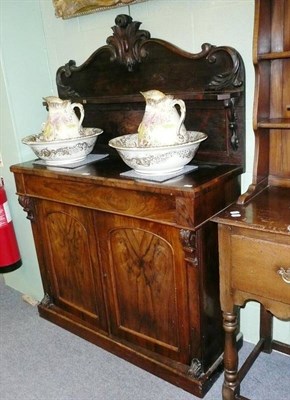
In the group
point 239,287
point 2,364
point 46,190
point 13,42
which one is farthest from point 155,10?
point 2,364

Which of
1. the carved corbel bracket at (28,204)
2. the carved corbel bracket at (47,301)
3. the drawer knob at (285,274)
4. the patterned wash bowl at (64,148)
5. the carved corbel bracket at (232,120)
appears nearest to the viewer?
the drawer knob at (285,274)

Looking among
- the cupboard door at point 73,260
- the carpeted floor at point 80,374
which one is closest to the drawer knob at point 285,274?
the carpeted floor at point 80,374

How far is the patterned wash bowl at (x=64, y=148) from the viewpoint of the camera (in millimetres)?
1696

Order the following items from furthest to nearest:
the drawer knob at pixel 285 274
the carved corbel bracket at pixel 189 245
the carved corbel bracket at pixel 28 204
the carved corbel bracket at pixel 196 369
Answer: the carved corbel bracket at pixel 28 204
the carved corbel bracket at pixel 196 369
the carved corbel bracket at pixel 189 245
the drawer knob at pixel 285 274

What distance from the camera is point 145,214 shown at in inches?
57.9

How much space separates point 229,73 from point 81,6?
0.81 metres

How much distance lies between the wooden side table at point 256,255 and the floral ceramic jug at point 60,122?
0.81 m

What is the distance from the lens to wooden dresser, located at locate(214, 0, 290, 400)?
3.92 ft

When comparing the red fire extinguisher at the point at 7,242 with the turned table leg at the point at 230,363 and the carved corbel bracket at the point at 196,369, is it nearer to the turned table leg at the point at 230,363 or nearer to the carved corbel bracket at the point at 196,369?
the carved corbel bracket at the point at 196,369

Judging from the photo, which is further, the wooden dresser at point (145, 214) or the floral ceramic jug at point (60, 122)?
the floral ceramic jug at point (60, 122)

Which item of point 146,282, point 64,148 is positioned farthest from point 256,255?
point 64,148

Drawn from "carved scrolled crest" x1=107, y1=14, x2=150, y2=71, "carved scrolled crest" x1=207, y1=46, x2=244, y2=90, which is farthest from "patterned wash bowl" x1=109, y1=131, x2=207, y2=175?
"carved scrolled crest" x1=107, y1=14, x2=150, y2=71

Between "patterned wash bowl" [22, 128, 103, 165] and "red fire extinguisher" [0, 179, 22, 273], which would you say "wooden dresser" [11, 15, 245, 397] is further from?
"red fire extinguisher" [0, 179, 22, 273]

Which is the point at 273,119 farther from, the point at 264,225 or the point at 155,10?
the point at 155,10
